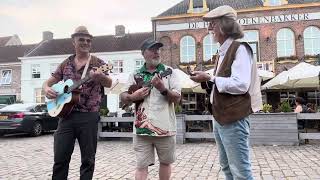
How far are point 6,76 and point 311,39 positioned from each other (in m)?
29.0

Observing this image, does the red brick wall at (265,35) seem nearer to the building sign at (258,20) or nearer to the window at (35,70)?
the building sign at (258,20)

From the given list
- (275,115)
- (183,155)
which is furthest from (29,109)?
(275,115)

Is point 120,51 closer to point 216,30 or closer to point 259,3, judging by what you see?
point 259,3

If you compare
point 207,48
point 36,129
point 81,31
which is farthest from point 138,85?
point 207,48

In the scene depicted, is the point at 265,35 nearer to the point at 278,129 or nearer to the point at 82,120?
the point at 278,129

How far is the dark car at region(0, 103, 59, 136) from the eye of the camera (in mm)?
13602

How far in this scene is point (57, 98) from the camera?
13.9ft

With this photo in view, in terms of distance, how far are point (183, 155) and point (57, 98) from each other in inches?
187

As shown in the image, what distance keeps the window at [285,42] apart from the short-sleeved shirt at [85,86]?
20.7m

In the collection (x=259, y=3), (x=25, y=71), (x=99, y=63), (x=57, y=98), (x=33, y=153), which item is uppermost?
(x=259, y=3)

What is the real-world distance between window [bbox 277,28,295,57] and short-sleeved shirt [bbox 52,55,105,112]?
20.7 m

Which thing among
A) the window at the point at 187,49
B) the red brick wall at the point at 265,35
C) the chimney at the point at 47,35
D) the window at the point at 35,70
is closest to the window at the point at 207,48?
the red brick wall at the point at 265,35

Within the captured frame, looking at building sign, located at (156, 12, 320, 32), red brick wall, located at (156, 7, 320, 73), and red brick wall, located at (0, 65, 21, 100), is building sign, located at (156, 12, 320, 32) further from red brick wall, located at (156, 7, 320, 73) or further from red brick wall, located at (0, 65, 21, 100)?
red brick wall, located at (0, 65, 21, 100)

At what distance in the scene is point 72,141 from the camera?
4.11 meters
